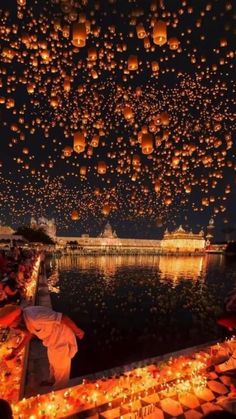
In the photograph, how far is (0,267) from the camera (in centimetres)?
1173

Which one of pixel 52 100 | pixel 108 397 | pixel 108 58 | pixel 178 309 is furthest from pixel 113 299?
pixel 108 397

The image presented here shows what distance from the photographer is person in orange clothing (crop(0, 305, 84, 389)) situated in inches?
180

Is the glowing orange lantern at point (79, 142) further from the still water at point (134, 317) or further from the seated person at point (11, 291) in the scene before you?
the still water at point (134, 317)

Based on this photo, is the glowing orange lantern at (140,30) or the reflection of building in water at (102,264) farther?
the reflection of building in water at (102,264)

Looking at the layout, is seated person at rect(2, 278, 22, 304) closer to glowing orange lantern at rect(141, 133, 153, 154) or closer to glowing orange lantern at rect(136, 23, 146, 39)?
glowing orange lantern at rect(141, 133, 153, 154)

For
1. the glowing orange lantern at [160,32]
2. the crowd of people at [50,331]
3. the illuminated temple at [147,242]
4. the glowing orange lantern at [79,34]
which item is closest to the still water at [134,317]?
the crowd of people at [50,331]

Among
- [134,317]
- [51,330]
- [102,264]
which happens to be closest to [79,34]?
[51,330]

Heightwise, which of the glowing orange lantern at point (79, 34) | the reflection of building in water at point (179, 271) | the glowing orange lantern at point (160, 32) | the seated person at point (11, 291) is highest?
the glowing orange lantern at point (160, 32)

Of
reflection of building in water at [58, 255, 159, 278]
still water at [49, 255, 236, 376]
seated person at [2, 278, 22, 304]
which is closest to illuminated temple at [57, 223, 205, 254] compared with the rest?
reflection of building in water at [58, 255, 159, 278]

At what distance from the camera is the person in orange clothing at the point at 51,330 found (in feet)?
15.0

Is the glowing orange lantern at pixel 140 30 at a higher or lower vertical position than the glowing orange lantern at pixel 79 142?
higher

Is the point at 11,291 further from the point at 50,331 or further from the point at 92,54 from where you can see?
the point at 92,54

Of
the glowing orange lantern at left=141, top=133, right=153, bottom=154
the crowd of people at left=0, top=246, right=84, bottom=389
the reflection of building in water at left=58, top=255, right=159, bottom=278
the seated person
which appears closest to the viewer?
the crowd of people at left=0, top=246, right=84, bottom=389

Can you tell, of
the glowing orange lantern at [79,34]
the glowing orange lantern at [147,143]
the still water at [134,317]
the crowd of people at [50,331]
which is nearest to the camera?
the crowd of people at [50,331]
